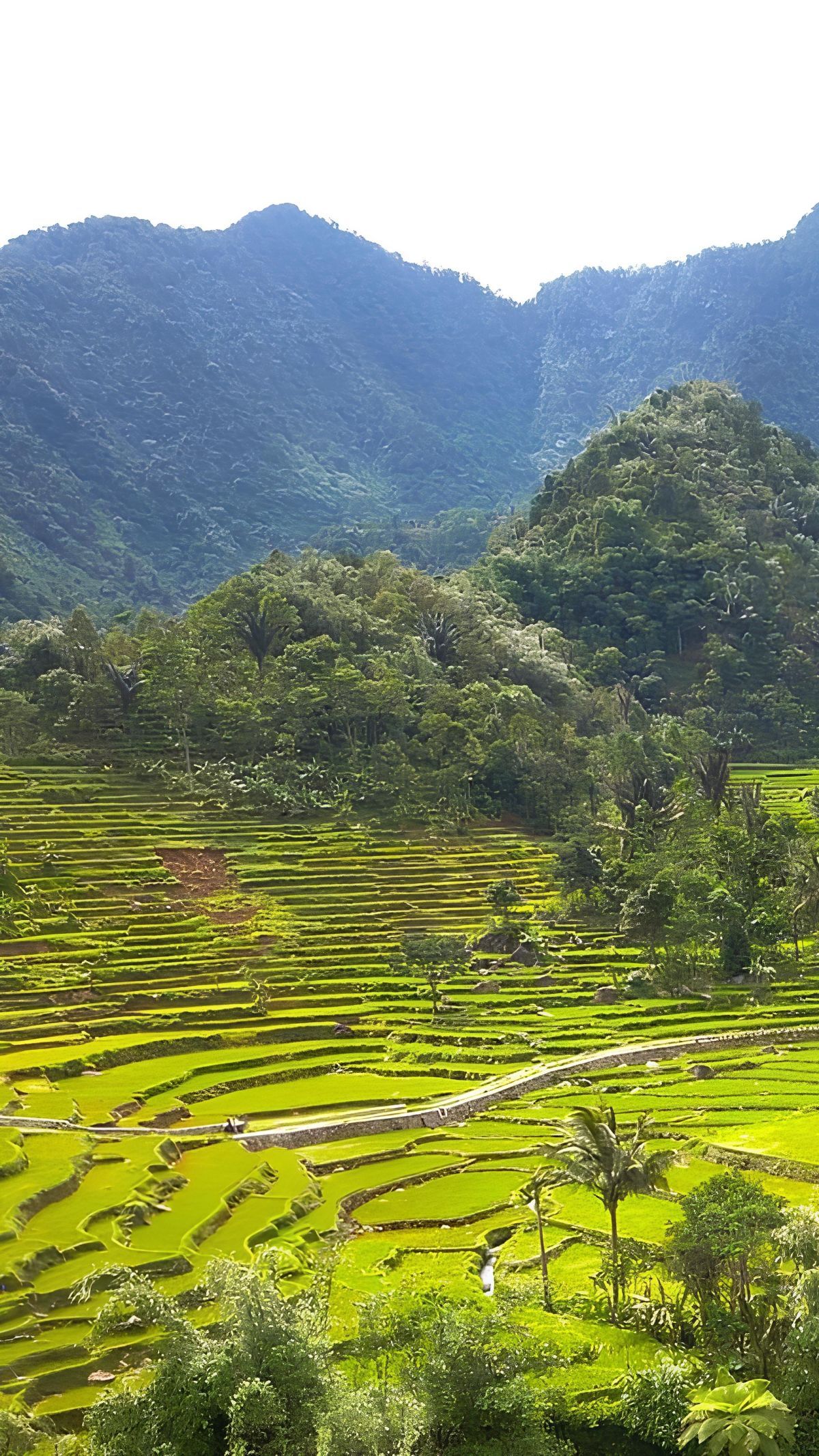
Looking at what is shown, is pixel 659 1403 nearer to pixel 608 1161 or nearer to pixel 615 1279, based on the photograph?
pixel 615 1279

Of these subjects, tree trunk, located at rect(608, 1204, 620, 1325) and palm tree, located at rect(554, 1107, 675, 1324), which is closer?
tree trunk, located at rect(608, 1204, 620, 1325)

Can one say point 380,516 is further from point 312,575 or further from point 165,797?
point 165,797

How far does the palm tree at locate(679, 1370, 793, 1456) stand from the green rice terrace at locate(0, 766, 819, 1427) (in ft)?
9.04

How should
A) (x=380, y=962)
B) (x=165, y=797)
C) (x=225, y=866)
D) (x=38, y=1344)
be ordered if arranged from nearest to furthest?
(x=38, y=1344), (x=380, y=962), (x=225, y=866), (x=165, y=797)

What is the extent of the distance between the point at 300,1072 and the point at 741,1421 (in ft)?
80.8

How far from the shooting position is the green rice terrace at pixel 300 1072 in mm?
23016

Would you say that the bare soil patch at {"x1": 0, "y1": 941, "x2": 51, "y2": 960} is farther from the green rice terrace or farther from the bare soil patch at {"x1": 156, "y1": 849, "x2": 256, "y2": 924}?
the bare soil patch at {"x1": 156, "y1": 849, "x2": 256, "y2": 924}

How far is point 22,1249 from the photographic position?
22.1m

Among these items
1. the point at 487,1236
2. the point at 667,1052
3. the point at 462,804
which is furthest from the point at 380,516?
the point at 487,1236

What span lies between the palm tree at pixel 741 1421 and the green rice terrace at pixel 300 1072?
2.75 meters

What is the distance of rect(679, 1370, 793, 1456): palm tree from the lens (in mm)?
14547

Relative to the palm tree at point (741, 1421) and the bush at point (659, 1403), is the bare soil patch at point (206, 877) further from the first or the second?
the palm tree at point (741, 1421)

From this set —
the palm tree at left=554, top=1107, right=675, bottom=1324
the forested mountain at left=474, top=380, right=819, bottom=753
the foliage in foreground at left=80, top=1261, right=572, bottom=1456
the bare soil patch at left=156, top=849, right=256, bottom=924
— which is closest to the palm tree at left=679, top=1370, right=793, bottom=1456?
the foliage in foreground at left=80, top=1261, right=572, bottom=1456

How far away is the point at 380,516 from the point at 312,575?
10496cm
